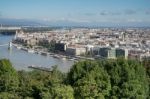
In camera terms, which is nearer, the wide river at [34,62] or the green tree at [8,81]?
the green tree at [8,81]

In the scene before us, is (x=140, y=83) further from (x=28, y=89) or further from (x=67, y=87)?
(x=28, y=89)

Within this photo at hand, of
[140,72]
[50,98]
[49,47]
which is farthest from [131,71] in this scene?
[49,47]

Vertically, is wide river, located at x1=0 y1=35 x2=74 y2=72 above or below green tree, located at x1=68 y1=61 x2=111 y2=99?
below

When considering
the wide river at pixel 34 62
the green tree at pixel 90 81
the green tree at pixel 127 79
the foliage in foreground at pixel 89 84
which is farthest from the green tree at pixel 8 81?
the wide river at pixel 34 62

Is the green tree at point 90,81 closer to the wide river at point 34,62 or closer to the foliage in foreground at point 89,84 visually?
the foliage in foreground at point 89,84

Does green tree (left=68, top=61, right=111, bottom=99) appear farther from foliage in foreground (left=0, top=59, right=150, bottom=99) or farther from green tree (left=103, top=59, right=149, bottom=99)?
green tree (left=103, top=59, right=149, bottom=99)

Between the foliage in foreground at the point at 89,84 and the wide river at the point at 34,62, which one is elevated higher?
the foliage in foreground at the point at 89,84

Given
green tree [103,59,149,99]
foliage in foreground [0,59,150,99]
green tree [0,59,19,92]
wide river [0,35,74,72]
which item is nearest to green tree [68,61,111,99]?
foliage in foreground [0,59,150,99]

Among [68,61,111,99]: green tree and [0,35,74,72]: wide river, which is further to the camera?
[0,35,74,72]: wide river

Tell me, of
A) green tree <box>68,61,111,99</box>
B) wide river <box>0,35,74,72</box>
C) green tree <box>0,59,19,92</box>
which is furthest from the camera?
wide river <box>0,35,74,72</box>
